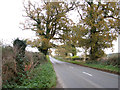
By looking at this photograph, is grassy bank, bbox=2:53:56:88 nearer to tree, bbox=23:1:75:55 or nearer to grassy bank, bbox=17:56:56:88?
grassy bank, bbox=17:56:56:88

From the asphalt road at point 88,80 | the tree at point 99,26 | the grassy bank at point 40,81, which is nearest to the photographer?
the grassy bank at point 40,81

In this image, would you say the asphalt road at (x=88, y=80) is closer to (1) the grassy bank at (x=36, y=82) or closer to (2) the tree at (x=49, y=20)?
(1) the grassy bank at (x=36, y=82)

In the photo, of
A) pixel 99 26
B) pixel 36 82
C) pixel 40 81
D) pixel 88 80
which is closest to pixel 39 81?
pixel 40 81

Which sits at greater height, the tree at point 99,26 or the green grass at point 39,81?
the tree at point 99,26

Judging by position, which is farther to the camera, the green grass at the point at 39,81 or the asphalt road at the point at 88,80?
the asphalt road at the point at 88,80

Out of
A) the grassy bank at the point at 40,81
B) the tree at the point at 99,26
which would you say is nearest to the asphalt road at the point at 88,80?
the grassy bank at the point at 40,81

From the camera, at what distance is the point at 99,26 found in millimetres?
18562

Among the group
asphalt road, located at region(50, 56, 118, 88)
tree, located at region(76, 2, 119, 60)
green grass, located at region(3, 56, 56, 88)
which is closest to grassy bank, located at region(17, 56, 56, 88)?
green grass, located at region(3, 56, 56, 88)

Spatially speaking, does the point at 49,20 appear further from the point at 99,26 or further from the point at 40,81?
the point at 40,81

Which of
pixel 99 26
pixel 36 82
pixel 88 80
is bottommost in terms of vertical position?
pixel 88 80

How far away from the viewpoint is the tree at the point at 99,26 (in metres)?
18.0

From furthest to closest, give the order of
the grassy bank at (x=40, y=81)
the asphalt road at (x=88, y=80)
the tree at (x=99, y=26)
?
1. the tree at (x=99, y=26)
2. the asphalt road at (x=88, y=80)
3. the grassy bank at (x=40, y=81)

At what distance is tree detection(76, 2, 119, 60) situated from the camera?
18.0m

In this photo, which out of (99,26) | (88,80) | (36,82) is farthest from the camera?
(99,26)
